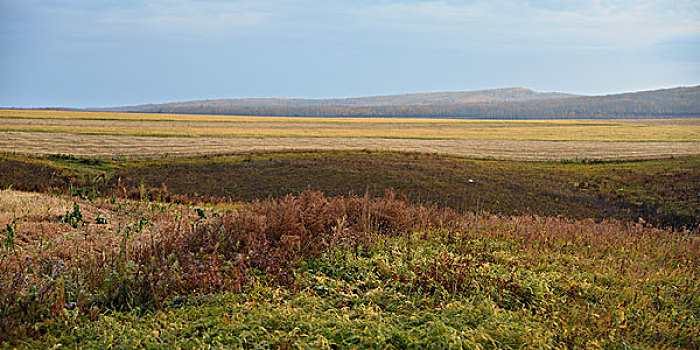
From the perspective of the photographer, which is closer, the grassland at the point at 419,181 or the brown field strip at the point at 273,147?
the grassland at the point at 419,181

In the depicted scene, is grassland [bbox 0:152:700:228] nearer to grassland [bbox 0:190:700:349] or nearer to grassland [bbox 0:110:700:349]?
grassland [bbox 0:110:700:349]

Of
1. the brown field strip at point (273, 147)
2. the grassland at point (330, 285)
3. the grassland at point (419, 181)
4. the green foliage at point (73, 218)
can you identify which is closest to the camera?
the grassland at point (330, 285)

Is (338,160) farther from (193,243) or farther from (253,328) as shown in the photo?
(253,328)

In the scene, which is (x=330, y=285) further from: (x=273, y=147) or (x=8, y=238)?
(x=273, y=147)

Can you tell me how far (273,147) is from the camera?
4284 centimetres

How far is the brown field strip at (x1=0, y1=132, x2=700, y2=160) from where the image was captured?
37375 mm

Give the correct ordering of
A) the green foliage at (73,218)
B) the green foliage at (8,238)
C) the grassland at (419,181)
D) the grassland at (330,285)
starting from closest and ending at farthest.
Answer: the grassland at (330,285), the green foliage at (8,238), the green foliage at (73,218), the grassland at (419,181)

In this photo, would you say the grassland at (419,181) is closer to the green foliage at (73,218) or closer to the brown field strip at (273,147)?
the brown field strip at (273,147)

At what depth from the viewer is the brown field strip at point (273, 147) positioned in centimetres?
3738

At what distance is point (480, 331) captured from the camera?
4777mm

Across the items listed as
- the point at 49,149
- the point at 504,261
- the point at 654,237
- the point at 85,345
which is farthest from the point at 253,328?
the point at 49,149

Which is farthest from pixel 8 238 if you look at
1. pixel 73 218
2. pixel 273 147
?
pixel 273 147

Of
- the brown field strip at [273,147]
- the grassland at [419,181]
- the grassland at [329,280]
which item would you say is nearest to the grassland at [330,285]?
the grassland at [329,280]

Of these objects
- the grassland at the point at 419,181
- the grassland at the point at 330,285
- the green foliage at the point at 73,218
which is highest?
the green foliage at the point at 73,218
